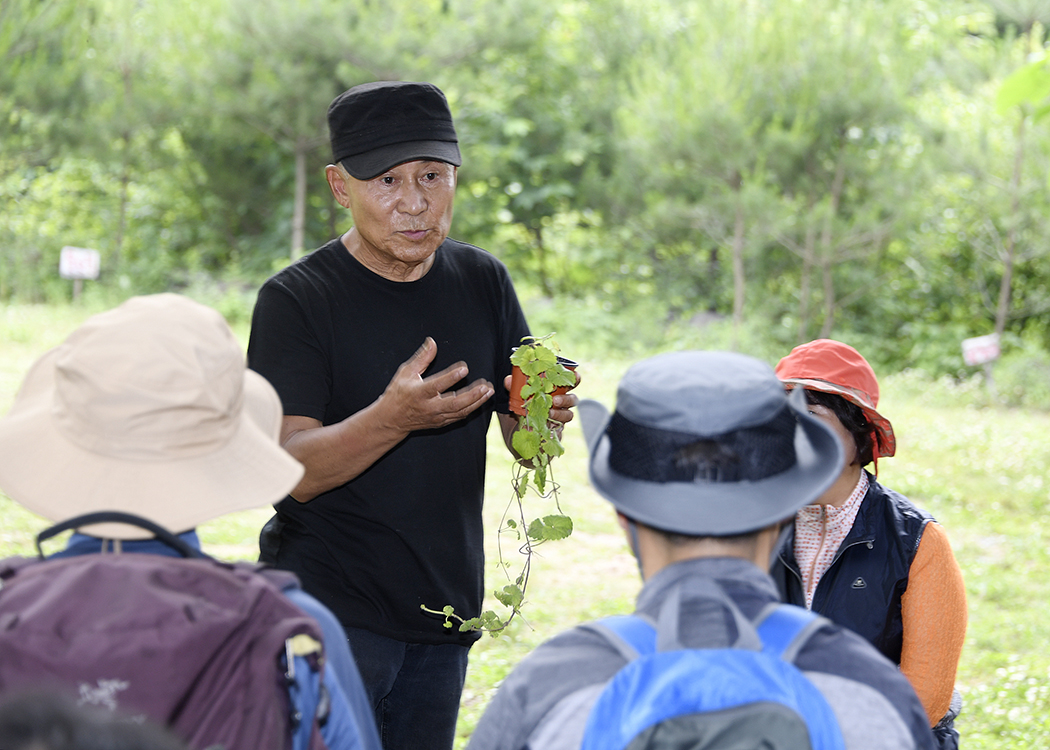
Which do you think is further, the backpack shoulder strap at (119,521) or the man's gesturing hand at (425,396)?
the man's gesturing hand at (425,396)

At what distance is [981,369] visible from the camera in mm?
14211

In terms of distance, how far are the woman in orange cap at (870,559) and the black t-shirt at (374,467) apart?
29.1 inches

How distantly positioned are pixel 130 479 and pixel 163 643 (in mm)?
244

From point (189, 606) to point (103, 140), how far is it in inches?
654

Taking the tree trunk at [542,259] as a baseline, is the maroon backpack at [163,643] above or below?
above

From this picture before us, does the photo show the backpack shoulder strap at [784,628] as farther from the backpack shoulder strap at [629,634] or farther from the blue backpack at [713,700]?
the backpack shoulder strap at [629,634]

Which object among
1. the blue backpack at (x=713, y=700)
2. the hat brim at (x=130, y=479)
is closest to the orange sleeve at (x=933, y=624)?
the blue backpack at (x=713, y=700)

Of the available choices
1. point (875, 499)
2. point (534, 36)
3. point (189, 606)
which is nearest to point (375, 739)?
point (189, 606)

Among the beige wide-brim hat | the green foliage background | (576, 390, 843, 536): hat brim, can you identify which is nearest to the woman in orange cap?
(576, 390, 843, 536): hat brim

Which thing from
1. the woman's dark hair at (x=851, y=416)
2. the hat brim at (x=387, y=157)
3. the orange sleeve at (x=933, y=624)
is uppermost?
the hat brim at (x=387, y=157)

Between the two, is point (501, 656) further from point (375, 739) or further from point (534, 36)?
point (534, 36)

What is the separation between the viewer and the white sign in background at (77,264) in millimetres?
13336

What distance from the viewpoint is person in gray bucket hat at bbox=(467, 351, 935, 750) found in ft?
3.69

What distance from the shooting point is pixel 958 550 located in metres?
6.64
